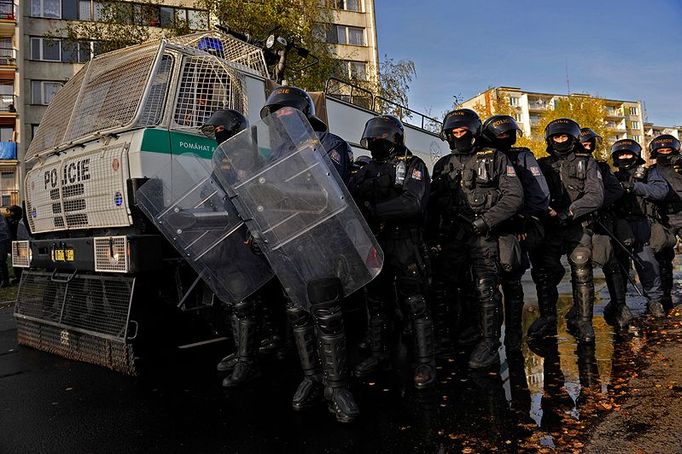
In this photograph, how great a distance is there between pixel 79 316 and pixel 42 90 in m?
29.1

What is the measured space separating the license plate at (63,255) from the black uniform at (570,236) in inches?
170

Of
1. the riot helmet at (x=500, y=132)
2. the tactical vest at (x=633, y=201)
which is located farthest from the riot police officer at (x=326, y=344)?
the tactical vest at (x=633, y=201)

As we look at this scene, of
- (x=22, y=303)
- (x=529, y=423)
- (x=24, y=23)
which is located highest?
(x=24, y=23)

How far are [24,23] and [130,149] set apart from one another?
98.3 feet

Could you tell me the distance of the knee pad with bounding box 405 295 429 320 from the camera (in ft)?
12.3

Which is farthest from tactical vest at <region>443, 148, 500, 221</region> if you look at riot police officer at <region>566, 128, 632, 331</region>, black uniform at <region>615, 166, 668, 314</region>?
black uniform at <region>615, 166, 668, 314</region>

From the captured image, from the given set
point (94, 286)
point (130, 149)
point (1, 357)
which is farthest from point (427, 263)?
point (1, 357)

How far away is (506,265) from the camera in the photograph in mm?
4305

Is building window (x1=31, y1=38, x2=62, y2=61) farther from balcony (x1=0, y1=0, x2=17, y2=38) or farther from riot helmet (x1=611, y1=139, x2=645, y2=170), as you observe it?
riot helmet (x1=611, y1=139, x2=645, y2=170)

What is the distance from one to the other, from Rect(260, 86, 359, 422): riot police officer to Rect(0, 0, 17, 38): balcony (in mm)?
31176

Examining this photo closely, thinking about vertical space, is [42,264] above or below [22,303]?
above

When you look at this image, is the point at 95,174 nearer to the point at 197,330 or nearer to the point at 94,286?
the point at 94,286

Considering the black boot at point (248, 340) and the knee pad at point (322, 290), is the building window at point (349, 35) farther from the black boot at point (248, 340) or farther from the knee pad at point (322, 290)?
the knee pad at point (322, 290)

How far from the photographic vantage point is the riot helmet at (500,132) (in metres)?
4.70
